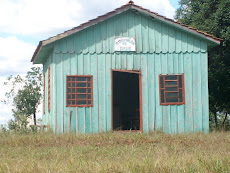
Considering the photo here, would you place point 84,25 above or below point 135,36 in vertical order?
above

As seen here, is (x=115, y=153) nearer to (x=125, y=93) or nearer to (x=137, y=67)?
(x=137, y=67)

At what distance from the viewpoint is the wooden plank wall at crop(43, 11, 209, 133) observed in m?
15.4

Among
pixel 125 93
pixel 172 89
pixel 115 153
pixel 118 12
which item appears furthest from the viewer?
pixel 125 93

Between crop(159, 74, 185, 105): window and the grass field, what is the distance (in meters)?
1.52

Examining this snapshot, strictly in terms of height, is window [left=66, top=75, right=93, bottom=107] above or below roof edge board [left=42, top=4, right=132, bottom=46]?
below

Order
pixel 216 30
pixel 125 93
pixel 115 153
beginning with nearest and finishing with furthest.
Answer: pixel 115 153, pixel 216 30, pixel 125 93

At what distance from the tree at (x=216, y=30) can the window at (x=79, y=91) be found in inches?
329

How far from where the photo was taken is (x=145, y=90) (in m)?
15.8

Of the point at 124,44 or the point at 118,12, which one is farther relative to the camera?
the point at 124,44

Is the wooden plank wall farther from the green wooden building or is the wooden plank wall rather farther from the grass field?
the grass field

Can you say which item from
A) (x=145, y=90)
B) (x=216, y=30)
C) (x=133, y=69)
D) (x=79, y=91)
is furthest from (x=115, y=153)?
(x=216, y=30)

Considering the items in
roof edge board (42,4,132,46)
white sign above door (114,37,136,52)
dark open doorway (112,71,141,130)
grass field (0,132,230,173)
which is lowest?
grass field (0,132,230,173)

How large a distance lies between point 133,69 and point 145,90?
99 centimetres

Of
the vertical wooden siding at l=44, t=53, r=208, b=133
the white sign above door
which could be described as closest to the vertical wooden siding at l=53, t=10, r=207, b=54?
the white sign above door
